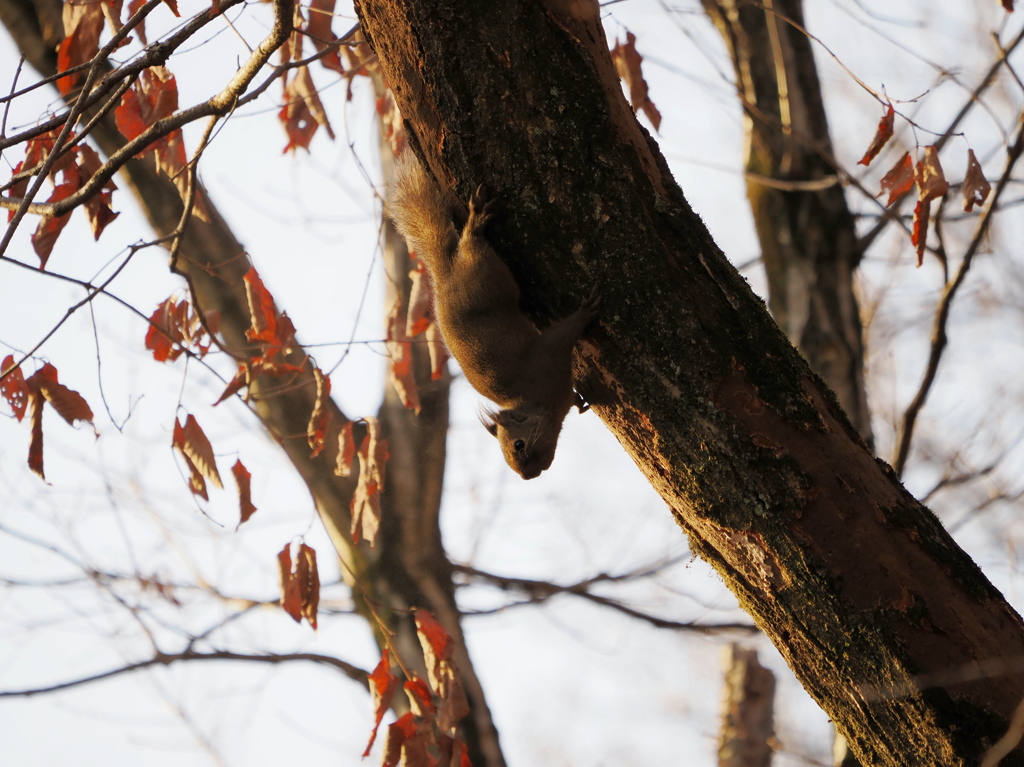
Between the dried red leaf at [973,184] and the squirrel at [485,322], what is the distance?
1437 millimetres

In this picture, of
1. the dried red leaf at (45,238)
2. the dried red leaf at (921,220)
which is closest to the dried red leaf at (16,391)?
the dried red leaf at (45,238)

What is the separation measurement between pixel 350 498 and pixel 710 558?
4054mm

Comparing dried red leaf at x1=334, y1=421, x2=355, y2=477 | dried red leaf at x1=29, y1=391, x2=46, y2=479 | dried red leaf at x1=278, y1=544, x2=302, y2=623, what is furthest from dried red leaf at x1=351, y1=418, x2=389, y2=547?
dried red leaf at x1=29, y1=391, x2=46, y2=479

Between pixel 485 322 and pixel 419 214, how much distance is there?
532 millimetres

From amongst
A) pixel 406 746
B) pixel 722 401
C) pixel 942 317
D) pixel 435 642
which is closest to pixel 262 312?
pixel 435 642

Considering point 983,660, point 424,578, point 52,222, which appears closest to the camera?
point 983,660

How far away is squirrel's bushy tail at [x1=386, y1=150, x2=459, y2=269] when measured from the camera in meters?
2.98

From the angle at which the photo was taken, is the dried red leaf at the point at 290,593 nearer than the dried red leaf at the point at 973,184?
No

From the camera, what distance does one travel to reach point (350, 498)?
19.6 feet

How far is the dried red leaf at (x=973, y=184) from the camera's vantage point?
2875 mm

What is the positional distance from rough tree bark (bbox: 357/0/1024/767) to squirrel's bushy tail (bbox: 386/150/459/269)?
727 millimetres

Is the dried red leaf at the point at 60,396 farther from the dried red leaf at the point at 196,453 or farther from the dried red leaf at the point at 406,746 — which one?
the dried red leaf at the point at 406,746

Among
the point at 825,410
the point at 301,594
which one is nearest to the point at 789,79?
the point at 825,410

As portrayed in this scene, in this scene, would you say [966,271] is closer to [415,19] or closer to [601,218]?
[601,218]
